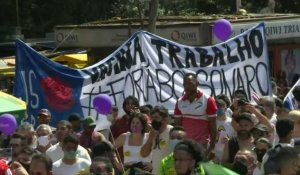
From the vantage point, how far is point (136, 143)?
9.68 meters

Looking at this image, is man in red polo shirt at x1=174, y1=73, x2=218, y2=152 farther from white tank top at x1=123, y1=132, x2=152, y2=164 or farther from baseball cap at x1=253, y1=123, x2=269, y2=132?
baseball cap at x1=253, y1=123, x2=269, y2=132

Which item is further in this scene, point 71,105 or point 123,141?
point 71,105

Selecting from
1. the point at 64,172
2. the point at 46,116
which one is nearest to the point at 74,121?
the point at 46,116

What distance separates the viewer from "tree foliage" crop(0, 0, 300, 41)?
37.0 meters

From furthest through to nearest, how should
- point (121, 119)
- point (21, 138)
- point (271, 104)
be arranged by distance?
point (121, 119) < point (271, 104) < point (21, 138)

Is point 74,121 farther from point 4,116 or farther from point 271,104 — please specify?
point 271,104

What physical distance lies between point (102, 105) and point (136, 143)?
5.20 ft

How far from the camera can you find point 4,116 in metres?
10.8

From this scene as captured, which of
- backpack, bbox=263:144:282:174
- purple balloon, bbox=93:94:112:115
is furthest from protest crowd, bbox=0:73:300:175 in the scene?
backpack, bbox=263:144:282:174

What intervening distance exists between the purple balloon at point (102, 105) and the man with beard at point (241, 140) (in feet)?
7.95

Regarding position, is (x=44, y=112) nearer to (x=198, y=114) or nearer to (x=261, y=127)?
(x=198, y=114)

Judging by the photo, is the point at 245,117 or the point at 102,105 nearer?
the point at 245,117

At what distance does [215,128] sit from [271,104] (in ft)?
2.80

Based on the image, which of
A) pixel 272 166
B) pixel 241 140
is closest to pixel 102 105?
pixel 241 140
